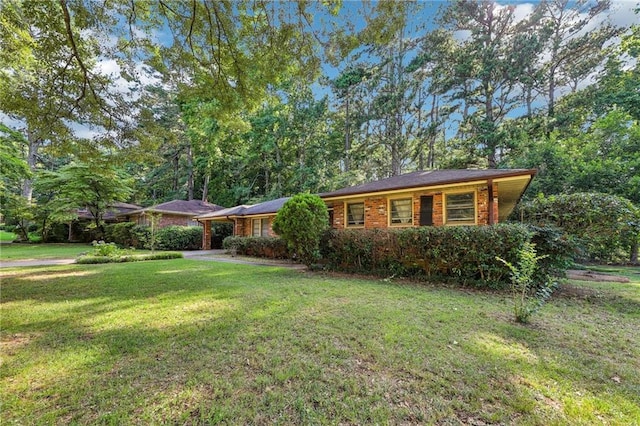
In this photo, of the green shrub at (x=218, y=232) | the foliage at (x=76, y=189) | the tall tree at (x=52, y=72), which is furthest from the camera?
the green shrub at (x=218, y=232)

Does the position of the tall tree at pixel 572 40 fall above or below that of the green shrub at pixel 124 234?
above

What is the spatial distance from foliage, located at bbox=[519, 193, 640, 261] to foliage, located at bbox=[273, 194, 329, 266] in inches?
252

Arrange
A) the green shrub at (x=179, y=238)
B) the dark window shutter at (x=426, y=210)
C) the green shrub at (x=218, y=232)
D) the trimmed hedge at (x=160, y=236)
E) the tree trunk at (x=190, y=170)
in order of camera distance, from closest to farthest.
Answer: the dark window shutter at (x=426, y=210)
the trimmed hedge at (x=160, y=236)
the green shrub at (x=179, y=238)
the green shrub at (x=218, y=232)
the tree trunk at (x=190, y=170)

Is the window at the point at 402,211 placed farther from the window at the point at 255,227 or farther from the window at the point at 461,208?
the window at the point at 255,227

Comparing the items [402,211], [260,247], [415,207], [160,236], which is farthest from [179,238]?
[415,207]

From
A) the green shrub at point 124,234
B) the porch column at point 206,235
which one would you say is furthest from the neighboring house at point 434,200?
the green shrub at point 124,234

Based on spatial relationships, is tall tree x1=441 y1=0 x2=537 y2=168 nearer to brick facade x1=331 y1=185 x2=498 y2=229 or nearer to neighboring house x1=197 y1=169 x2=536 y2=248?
neighboring house x1=197 y1=169 x2=536 y2=248

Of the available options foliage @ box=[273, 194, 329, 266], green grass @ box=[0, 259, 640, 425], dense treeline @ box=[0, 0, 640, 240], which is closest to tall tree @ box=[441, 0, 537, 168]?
dense treeline @ box=[0, 0, 640, 240]

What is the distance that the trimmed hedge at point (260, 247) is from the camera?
43.2 ft

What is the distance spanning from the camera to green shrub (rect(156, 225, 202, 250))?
1791 centimetres

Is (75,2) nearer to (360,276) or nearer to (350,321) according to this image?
(350,321)

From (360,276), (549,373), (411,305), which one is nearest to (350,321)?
(411,305)

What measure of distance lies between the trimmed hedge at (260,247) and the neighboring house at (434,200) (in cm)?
281

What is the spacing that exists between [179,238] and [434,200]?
53.2 ft
